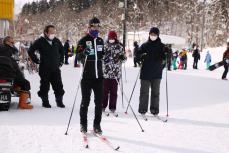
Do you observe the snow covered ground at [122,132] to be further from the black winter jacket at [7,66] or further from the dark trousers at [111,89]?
the black winter jacket at [7,66]

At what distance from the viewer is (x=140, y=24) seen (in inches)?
3413

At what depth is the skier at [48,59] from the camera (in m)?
10.1

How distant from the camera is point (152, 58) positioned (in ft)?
31.2

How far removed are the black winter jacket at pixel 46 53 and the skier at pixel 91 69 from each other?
3031mm

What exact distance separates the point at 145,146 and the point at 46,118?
2762mm

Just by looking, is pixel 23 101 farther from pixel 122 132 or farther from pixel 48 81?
pixel 122 132

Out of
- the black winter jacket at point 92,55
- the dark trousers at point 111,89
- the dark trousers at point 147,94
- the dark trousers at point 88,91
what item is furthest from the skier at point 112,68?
the dark trousers at point 88,91

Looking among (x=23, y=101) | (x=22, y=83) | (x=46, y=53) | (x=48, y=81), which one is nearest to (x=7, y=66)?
(x=22, y=83)

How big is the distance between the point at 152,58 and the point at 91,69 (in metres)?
2.68

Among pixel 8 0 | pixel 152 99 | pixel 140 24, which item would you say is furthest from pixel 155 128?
pixel 140 24

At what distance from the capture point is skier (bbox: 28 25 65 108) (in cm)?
1005

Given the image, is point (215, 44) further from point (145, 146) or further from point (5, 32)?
point (145, 146)

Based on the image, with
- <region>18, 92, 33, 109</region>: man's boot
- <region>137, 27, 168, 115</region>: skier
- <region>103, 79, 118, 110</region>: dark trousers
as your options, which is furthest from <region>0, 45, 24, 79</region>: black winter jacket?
<region>137, 27, 168, 115</region>: skier

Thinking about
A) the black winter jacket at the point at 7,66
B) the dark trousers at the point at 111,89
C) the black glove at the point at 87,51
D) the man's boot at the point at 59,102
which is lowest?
the man's boot at the point at 59,102
